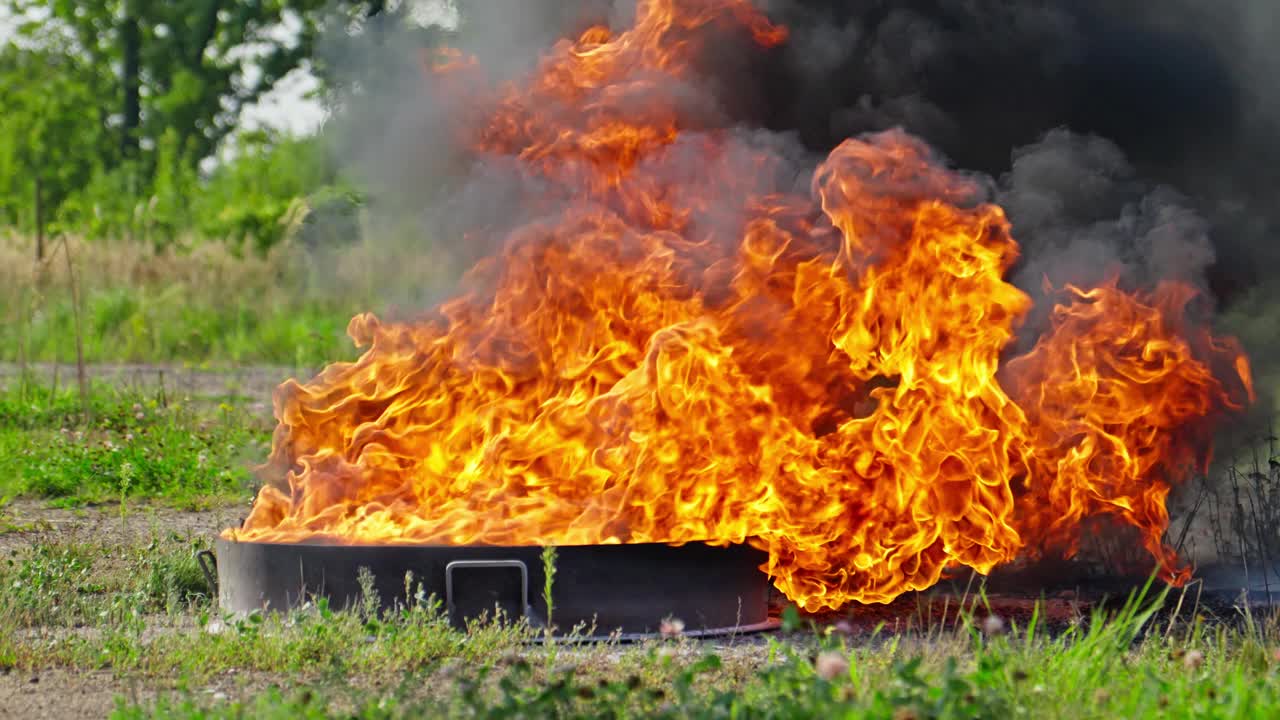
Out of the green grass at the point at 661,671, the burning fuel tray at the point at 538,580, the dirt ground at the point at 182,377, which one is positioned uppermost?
the dirt ground at the point at 182,377

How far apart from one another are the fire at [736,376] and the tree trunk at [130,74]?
76.1 ft

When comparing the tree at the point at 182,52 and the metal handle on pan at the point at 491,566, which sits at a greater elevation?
the tree at the point at 182,52

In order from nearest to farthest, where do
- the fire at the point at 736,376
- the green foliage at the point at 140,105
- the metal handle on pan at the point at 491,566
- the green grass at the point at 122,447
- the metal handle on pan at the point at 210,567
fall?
the metal handle on pan at the point at 491,566 → the fire at the point at 736,376 → the metal handle on pan at the point at 210,567 → the green grass at the point at 122,447 → the green foliage at the point at 140,105

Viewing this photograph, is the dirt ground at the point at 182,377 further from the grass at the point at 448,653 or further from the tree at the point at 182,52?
the tree at the point at 182,52

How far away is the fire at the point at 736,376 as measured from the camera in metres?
5.95

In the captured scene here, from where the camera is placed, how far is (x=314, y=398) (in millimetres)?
6727

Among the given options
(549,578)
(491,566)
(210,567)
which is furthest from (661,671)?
(210,567)

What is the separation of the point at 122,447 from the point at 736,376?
593cm

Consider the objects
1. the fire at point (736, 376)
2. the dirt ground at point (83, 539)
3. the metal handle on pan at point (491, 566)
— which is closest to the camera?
the dirt ground at point (83, 539)

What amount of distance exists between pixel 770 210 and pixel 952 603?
1891 millimetres

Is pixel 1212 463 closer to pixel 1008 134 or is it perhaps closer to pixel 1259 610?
pixel 1259 610

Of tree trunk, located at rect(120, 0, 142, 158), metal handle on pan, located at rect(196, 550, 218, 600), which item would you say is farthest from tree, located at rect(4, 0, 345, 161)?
metal handle on pan, located at rect(196, 550, 218, 600)

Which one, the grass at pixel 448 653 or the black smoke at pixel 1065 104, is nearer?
the grass at pixel 448 653

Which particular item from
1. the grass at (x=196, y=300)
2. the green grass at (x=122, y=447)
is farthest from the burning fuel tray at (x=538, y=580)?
the grass at (x=196, y=300)
